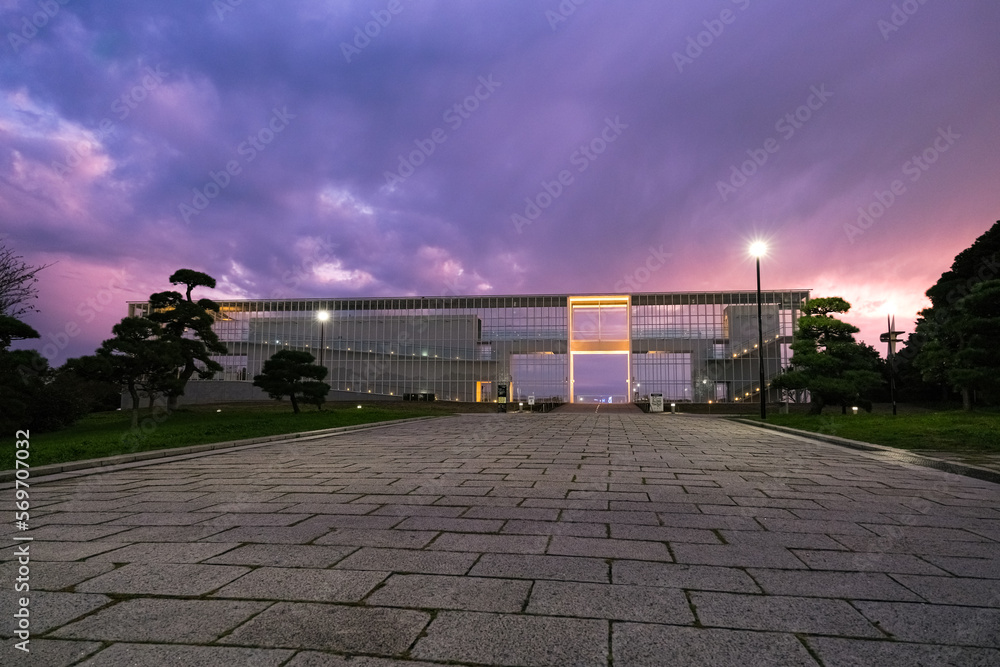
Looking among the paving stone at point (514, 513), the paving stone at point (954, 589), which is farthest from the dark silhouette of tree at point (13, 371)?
the paving stone at point (954, 589)

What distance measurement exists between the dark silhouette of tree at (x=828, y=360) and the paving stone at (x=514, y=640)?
89.6ft

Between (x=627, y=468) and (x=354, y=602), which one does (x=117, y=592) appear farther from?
(x=627, y=468)

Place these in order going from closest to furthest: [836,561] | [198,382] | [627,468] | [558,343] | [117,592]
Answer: [117,592], [836,561], [627,468], [198,382], [558,343]

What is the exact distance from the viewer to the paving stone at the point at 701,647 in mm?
2486

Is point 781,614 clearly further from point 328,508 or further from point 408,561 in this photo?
point 328,508

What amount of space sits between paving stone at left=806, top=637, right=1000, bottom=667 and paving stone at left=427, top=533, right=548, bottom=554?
2088 mm

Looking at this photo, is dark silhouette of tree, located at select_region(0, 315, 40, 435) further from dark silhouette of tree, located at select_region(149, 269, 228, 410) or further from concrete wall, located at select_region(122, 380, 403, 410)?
concrete wall, located at select_region(122, 380, 403, 410)

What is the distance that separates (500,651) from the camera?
257 cm

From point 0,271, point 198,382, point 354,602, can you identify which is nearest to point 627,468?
point 354,602

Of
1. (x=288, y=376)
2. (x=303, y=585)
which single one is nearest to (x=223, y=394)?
(x=288, y=376)

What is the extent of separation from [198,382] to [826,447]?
4943 cm

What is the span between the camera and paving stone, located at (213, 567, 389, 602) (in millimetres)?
3295

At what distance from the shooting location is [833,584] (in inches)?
140

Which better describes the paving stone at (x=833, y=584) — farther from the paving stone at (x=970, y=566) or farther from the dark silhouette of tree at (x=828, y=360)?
the dark silhouette of tree at (x=828, y=360)
